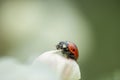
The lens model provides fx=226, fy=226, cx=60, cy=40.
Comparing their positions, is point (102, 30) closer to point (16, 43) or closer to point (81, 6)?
point (81, 6)

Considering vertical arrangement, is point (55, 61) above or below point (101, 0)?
below

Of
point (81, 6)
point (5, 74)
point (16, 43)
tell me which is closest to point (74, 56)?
point (5, 74)

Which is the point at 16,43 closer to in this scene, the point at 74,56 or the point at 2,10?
the point at 2,10

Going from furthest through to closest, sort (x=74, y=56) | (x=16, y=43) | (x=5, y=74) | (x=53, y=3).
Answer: (x=53, y=3) < (x=16, y=43) < (x=74, y=56) < (x=5, y=74)

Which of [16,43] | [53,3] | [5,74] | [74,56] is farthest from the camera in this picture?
[53,3]

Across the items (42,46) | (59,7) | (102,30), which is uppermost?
(59,7)

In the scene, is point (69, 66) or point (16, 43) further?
point (16, 43)
